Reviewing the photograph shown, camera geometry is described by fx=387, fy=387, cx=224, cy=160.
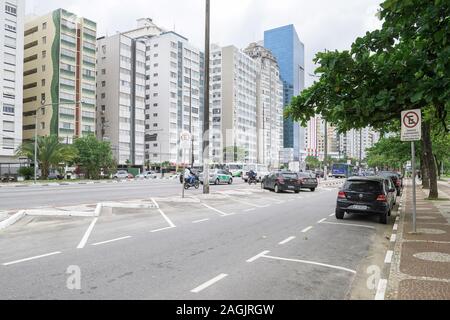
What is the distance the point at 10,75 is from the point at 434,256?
72757 mm

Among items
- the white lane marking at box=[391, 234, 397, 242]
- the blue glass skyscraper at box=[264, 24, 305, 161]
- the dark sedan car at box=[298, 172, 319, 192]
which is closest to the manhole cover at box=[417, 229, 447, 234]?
the white lane marking at box=[391, 234, 397, 242]

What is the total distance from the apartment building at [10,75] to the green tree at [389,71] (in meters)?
64.3

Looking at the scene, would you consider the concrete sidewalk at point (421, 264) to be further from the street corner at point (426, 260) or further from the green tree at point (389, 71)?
the green tree at point (389, 71)

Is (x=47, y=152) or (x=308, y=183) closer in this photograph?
(x=308, y=183)

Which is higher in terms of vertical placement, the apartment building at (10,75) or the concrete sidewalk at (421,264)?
the apartment building at (10,75)

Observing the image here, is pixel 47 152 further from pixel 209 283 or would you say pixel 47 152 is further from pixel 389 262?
pixel 389 262

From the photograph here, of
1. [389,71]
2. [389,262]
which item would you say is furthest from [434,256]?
[389,71]

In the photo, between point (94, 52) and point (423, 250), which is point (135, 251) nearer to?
point (423, 250)

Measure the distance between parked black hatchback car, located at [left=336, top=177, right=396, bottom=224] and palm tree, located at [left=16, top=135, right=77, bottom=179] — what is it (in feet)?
127

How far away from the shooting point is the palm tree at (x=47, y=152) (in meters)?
43.9

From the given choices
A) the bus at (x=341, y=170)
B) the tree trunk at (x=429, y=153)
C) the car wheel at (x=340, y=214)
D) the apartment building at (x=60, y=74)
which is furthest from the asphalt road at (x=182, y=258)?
the apartment building at (x=60, y=74)

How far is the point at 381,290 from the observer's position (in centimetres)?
527

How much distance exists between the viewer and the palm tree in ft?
144

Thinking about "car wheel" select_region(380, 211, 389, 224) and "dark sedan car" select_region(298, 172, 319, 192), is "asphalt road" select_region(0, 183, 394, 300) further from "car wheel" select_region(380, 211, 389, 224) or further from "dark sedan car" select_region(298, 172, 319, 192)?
"dark sedan car" select_region(298, 172, 319, 192)
